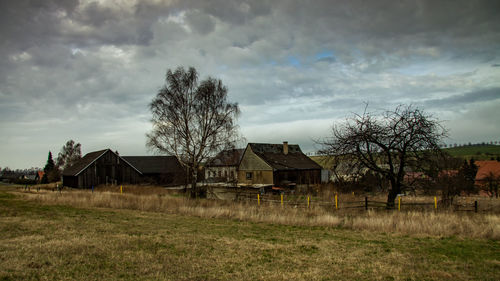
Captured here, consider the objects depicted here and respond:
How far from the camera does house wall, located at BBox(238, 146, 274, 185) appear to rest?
154ft

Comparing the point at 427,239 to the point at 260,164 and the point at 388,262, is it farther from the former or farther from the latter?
the point at 260,164

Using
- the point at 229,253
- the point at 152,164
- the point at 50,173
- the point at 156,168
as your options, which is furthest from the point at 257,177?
the point at 50,173

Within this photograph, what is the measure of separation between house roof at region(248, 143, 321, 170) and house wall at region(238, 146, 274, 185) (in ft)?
2.27

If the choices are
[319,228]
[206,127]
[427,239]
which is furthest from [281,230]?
[206,127]

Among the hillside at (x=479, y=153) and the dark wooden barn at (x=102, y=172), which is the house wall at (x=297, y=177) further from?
the hillside at (x=479, y=153)

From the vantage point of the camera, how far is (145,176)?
53281 millimetres

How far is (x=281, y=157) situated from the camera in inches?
2008

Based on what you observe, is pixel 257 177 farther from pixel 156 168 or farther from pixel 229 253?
pixel 229 253

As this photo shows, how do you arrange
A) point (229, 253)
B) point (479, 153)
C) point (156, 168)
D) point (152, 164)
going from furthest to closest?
point (479, 153) → point (152, 164) → point (156, 168) → point (229, 253)

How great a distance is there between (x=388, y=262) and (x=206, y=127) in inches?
851

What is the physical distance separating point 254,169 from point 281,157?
15.8 ft

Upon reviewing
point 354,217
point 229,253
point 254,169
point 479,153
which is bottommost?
point 354,217

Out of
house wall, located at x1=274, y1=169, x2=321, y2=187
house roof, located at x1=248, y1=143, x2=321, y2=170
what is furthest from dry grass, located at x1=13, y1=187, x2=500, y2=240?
house roof, located at x1=248, y1=143, x2=321, y2=170

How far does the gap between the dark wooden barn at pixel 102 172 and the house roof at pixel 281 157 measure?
1844cm
